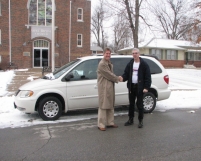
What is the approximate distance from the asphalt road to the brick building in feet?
76.4

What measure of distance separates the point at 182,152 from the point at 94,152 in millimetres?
1619

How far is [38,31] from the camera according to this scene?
28.0m

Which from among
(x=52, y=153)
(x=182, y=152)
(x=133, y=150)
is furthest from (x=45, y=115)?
(x=182, y=152)

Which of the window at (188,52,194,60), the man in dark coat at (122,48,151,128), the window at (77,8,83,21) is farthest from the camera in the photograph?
the window at (188,52,194,60)

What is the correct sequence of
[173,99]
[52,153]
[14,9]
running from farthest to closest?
[14,9], [173,99], [52,153]

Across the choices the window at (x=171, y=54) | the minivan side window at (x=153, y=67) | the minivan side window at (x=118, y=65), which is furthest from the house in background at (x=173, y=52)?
the minivan side window at (x=118, y=65)

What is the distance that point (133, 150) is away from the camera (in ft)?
14.5

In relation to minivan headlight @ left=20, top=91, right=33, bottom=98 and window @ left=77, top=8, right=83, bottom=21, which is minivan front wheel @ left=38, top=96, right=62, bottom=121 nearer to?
minivan headlight @ left=20, top=91, right=33, bottom=98

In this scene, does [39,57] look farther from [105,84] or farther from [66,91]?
[105,84]

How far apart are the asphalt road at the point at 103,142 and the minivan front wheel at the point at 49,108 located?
0.41m

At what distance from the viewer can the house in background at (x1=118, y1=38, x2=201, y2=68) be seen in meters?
34.2

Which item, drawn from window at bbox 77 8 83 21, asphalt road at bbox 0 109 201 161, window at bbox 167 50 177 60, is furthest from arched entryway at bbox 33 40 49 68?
asphalt road at bbox 0 109 201 161

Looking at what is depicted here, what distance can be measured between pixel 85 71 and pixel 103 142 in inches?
104

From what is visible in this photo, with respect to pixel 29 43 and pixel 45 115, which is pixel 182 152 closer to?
pixel 45 115
